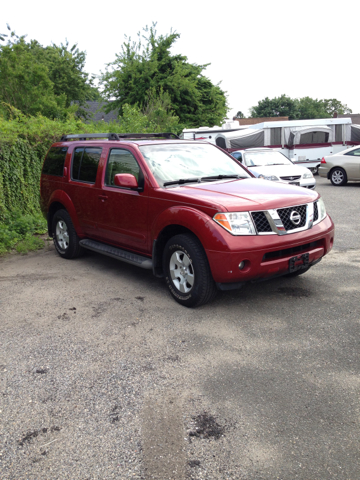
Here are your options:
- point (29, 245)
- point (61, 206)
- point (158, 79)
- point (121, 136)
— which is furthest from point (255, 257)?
point (158, 79)

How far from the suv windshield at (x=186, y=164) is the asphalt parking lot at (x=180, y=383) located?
1417 mm

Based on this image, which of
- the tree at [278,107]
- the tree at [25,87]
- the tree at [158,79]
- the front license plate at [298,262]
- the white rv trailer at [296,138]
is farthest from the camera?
the tree at [278,107]

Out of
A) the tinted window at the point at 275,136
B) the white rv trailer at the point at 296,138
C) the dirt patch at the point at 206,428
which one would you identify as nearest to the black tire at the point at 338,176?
the white rv trailer at the point at 296,138

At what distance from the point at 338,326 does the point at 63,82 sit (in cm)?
3579

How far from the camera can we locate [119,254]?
19.6 feet

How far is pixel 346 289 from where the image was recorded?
543 cm

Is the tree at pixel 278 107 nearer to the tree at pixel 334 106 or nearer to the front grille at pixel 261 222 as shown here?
the tree at pixel 334 106

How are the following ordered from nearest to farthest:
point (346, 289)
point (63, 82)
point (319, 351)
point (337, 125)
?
point (319, 351), point (346, 289), point (337, 125), point (63, 82)

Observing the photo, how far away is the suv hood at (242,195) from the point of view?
475 centimetres

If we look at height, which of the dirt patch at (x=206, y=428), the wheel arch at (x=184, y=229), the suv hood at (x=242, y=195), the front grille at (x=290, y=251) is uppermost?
the suv hood at (x=242, y=195)

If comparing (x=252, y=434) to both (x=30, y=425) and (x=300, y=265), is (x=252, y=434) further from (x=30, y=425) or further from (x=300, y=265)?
(x=300, y=265)

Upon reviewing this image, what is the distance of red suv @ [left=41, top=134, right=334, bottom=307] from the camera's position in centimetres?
464

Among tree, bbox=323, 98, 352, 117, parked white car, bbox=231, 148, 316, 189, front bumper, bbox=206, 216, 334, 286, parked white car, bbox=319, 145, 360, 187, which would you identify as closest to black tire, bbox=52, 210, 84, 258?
front bumper, bbox=206, 216, 334, 286

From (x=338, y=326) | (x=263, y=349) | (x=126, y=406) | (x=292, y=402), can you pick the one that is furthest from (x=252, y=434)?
(x=338, y=326)
